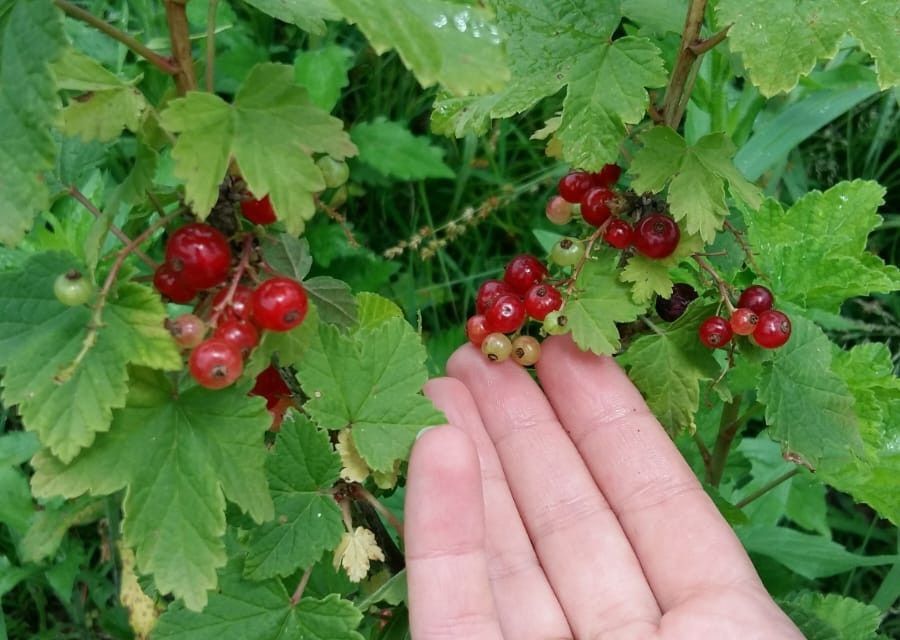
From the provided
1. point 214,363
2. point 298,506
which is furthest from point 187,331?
point 298,506

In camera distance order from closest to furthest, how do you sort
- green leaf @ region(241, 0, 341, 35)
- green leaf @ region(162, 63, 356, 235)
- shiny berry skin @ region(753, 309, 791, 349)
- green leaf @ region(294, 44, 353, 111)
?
green leaf @ region(162, 63, 356, 235) < green leaf @ region(241, 0, 341, 35) < shiny berry skin @ region(753, 309, 791, 349) < green leaf @ region(294, 44, 353, 111)

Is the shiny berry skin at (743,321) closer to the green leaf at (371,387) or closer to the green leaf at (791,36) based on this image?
the green leaf at (791,36)

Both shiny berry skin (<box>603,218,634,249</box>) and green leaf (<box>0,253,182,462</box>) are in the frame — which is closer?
green leaf (<box>0,253,182,462</box>)

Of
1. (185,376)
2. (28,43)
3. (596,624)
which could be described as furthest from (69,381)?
(596,624)

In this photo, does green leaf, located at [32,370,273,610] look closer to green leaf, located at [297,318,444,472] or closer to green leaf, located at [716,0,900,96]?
green leaf, located at [297,318,444,472]

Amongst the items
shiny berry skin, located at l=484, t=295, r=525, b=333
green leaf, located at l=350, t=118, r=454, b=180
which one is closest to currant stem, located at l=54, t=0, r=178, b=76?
shiny berry skin, located at l=484, t=295, r=525, b=333

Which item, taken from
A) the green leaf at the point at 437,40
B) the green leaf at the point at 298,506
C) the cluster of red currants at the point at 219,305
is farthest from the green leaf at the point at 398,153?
the green leaf at the point at 437,40

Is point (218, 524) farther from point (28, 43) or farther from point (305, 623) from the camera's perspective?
point (28, 43)
